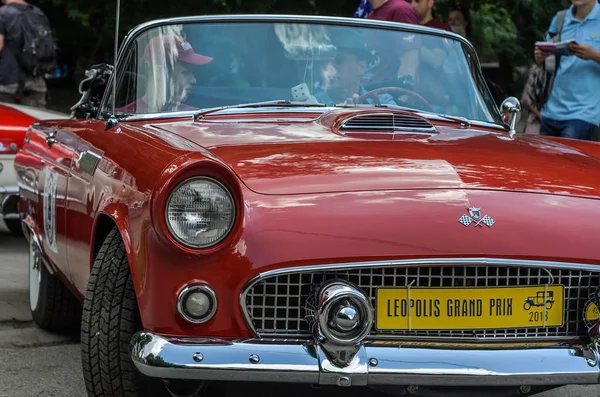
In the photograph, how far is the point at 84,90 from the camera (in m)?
5.70

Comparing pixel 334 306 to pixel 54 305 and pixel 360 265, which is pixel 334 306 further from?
pixel 54 305

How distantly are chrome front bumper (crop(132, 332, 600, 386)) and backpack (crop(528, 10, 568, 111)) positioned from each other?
4.82m

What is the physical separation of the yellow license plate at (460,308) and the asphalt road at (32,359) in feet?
0.74

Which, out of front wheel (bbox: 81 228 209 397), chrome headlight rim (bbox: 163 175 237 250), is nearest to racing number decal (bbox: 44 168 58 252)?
front wheel (bbox: 81 228 209 397)

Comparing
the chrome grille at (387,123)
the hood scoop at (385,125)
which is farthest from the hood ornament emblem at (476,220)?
the chrome grille at (387,123)

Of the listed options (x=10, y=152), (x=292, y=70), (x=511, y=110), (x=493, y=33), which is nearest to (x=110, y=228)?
Result: (x=292, y=70)

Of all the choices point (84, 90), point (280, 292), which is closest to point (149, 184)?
point (280, 292)

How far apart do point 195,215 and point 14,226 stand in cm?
621

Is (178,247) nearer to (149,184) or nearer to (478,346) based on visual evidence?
(149,184)

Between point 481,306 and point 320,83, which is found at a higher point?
point 320,83

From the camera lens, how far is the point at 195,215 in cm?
312

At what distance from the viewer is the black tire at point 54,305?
5.27 m

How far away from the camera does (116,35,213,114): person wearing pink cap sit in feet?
14.6

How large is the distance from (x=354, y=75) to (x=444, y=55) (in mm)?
515
